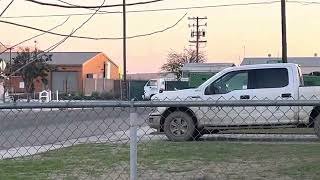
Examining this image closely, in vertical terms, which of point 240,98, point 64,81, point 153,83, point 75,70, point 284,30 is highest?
point 284,30

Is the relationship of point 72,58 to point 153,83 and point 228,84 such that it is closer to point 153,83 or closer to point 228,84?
point 153,83

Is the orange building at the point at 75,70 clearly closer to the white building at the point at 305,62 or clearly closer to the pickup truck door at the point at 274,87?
the white building at the point at 305,62

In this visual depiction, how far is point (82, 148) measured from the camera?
1336 cm

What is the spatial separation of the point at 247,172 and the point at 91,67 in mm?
78785

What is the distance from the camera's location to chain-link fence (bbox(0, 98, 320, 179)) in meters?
5.65

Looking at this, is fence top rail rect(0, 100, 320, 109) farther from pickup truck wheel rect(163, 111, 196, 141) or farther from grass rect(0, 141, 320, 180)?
pickup truck wheel rect(163, 111, 196, 141)

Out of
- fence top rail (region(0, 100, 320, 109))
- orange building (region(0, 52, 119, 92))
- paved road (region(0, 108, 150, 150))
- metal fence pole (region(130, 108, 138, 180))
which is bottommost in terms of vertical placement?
paved road (region(0, 108, 150, 150))

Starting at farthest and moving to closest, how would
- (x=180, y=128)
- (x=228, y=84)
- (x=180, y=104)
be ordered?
(x=228, y=84)
(x=180, y=128)
(x=180, y=104)

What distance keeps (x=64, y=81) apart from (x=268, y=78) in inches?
2589

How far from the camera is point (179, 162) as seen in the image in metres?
10.5

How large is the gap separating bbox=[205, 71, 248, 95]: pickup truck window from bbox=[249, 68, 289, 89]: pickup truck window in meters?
0.19

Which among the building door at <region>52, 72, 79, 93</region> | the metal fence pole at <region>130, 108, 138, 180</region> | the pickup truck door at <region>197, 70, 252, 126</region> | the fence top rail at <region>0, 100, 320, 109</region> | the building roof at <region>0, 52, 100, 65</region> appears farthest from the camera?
the building roof at <region>0, 52, 100, 65</region>

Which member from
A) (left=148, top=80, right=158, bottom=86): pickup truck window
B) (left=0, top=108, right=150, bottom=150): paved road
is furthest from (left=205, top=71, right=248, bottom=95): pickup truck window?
(left=148, top=80, right=158, bottom=86): pickup truck window

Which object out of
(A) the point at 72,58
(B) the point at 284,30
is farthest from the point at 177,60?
(B) the point at 284,30
